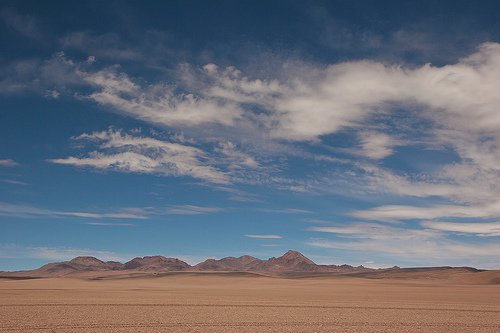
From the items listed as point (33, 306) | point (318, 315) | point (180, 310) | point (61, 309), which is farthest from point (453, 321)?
point (33, 306)

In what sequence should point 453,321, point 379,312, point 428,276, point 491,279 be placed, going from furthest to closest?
point 428,276 < point 491,279 < point 379,312 < point 453,321

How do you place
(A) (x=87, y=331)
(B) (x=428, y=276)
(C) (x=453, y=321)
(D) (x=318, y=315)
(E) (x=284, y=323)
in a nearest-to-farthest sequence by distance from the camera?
1. (A) (x=87, y=331)
2. (E) (x=284, y=323)
3. (C) (x=453, y=321)
4. (D) (x=318, y=315)
5. (B) (x=428, y=276)

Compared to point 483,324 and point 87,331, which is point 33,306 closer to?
point 87,331

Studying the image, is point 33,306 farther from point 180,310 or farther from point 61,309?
point 180,310

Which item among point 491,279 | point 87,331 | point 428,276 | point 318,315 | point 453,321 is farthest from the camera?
point 428,276

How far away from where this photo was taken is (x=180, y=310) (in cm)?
2878

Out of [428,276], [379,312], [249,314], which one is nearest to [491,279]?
[428,276]

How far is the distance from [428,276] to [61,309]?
539 feet

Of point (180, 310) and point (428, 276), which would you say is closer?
point (180, 310)

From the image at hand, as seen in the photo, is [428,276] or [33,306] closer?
[33,306]

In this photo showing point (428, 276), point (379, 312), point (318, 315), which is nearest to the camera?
point (318, 315)

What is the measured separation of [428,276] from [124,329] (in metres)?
167

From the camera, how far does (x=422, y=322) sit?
78.3ft

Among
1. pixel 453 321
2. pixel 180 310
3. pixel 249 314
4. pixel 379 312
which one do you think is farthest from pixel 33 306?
pixel 453 321
